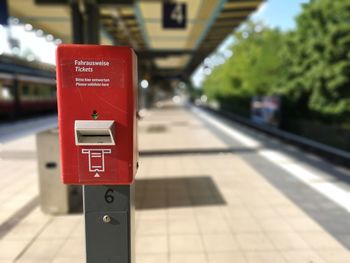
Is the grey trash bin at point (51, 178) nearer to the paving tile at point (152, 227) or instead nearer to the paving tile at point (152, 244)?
the paving tile at point (152, 227)

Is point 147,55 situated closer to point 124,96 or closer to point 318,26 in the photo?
point 318,26

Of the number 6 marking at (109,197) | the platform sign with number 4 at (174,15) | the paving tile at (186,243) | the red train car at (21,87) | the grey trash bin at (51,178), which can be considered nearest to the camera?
the number 6 marking at (109,197)

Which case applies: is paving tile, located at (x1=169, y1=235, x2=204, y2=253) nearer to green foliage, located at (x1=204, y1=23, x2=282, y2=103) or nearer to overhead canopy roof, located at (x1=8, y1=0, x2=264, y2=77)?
overhead canopy roof, located at (x1=8, y1=0, x2=264, y2=77)

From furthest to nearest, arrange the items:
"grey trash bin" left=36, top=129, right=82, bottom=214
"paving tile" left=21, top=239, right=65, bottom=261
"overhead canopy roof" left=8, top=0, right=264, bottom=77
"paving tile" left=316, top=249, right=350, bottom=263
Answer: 1. "overhead canopy roof" left=8, top=0, right=264, bottom=77
2. "grey trash bin" left=36, top=129, right=82, bottom=214
3. "paving tile" left=21, top=239, right=65, bottom=261
4. "paving tile" left=316, top=249, right=350, bottom=263

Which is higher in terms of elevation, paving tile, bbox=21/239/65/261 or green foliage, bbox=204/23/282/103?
green foliage, bbox=204/23/282/103

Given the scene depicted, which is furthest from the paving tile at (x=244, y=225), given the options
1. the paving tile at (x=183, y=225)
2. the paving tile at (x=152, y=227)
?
the paving tile at (x=152, y=227)

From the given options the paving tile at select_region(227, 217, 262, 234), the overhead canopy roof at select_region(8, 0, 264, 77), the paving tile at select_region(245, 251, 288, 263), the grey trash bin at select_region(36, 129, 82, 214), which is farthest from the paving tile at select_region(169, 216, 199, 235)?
the overhead canopy roof at select_region(8, 0, 264, 77)

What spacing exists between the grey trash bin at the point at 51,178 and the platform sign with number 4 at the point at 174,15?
535 cm

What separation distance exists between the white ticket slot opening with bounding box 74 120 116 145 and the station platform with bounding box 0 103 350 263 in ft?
6.33

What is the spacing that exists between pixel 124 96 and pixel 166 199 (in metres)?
3.77

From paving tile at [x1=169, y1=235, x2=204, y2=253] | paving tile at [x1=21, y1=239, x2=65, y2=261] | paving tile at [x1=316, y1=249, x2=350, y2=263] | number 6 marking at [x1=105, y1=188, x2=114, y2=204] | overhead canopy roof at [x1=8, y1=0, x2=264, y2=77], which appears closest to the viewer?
number 6 marking at [x1=105, y1=188, x2=114, y2=204]

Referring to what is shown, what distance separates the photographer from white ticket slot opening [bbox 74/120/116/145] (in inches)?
98.5

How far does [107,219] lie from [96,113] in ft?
2.88

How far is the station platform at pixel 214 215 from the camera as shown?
4.04 meters
